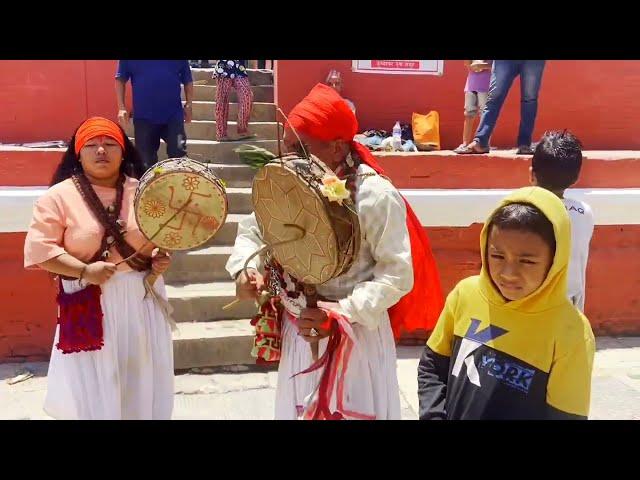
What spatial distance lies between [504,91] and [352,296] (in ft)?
11.6

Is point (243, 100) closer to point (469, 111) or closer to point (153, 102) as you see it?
point (153, 102)

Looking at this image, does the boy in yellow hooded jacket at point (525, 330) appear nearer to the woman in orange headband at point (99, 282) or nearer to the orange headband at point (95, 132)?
the woman in orange headband at point (99, 282)

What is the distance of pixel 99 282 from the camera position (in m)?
2.43

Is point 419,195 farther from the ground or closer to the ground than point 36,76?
closer to the ground

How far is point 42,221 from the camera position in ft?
8.00

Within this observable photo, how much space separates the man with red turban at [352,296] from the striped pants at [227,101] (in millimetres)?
3694

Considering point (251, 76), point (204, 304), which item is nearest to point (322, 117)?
point (204, 304)

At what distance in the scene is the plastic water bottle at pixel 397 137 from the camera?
4949 mm

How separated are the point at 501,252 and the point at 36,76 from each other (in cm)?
482

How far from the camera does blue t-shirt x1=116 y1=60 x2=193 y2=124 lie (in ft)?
14.6

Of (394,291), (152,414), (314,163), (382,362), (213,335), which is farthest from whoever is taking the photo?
(213,335)

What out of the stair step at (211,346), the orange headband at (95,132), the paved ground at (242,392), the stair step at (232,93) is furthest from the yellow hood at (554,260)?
the stair step at (232,93)

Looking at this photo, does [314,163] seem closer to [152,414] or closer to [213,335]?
[152,414]

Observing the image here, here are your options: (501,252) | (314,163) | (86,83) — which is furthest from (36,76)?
(501,252)
